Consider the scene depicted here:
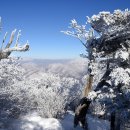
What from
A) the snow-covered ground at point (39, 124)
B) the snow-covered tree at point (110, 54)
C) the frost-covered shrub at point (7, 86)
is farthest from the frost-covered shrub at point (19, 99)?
the snow-covered tree at point (110, 54)

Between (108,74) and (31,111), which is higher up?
(108,74)

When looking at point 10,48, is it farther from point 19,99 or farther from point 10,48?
point 19,99

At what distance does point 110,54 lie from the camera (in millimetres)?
15984

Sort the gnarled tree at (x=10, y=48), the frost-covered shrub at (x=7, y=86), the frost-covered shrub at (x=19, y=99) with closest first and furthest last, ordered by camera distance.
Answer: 1. the gnarled tree at (x=10, y=48)
2. the frost-covered shrub at (x=7, y=86)
3. the frost-covered shrub at (x=19, y=99)

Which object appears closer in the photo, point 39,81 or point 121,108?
point 121,108

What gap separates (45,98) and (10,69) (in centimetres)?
252

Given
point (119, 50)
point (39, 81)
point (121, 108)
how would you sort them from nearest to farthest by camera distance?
point (121, 108), point (119, 50), point (39, 81)

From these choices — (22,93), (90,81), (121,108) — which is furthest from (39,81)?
(121,108)

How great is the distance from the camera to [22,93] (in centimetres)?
1794

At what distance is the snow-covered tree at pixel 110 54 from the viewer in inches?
567

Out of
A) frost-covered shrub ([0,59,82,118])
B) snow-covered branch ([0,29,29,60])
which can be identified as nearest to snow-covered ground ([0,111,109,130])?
frost-covered shrub ([0,59,82,118])

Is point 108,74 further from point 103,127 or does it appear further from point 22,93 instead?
point 22,93

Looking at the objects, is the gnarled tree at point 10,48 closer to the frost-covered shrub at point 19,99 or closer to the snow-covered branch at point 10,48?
the snow-covered branch at point 10,48

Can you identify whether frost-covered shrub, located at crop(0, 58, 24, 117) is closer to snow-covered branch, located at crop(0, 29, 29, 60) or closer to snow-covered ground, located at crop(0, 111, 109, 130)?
snow-covered ground, located at crop(0, 111, 109, 130)
